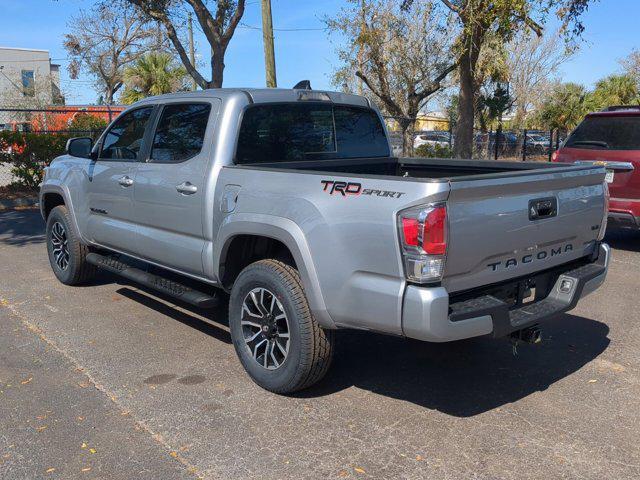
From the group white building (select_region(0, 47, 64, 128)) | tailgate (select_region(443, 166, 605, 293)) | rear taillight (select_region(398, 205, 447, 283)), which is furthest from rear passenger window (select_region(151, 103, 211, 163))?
white building (select_region(0, 47, 64, 128))

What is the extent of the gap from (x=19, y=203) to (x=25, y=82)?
1469 inches

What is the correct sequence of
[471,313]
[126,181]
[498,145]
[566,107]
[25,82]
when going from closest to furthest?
[471,313] < [126,181] < [498,145] < [566,107] < [25,82]

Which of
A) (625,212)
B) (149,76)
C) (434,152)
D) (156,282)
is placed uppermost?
(149,76)

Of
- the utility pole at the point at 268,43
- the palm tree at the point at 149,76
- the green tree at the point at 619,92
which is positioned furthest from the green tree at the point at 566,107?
the utility pole at the point at 268,43

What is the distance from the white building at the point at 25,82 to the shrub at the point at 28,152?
17.2 meters

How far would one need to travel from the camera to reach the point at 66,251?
269 inches

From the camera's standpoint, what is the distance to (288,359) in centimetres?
401

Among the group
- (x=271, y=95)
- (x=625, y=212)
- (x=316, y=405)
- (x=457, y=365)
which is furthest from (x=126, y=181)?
(x=625, y=212)

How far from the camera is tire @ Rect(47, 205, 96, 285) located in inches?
256

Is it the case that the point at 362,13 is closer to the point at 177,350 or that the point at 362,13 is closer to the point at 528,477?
the point at 177,350

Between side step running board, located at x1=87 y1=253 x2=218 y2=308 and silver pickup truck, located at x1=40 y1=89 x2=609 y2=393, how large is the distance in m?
0.02

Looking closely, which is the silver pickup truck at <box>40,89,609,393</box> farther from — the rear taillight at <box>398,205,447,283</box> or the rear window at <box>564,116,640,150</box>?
the rear window at <box>564,116,640,150</box>

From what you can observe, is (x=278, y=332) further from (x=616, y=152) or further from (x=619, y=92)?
(x=619, y=92)

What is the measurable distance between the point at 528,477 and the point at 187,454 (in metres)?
1.76
